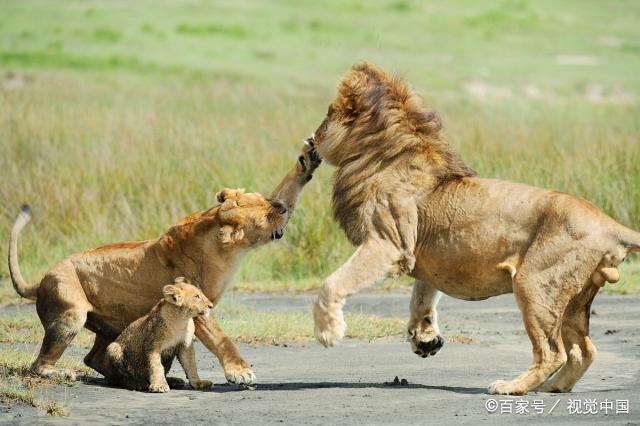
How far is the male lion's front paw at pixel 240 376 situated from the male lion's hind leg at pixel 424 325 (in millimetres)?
1044

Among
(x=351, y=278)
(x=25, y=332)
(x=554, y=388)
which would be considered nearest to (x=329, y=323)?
(x=351, y=278)

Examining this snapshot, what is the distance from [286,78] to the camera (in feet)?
101

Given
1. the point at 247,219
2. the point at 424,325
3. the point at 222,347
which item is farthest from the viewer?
the point at 424,325

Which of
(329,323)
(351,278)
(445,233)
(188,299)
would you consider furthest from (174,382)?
(445,233)

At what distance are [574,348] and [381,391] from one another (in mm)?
1066

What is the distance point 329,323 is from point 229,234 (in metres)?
0.81

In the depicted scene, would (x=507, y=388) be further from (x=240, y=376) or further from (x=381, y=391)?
(x=240, y=376)

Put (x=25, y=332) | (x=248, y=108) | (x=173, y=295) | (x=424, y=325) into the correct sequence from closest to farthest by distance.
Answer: (x=173, y=295) < (x=424, y=325) < (x=25, y=332) < (x=248, y=108)

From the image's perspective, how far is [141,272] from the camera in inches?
307

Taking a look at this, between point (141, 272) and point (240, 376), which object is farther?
point (141, 272)

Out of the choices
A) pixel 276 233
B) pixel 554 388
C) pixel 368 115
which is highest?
pixel 368 115

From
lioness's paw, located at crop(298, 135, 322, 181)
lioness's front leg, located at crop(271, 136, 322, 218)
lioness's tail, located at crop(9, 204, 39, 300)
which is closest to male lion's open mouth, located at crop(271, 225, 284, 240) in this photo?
lioness's front leg, located at crop(271, 136, 322, 218)

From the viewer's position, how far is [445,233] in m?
7.55

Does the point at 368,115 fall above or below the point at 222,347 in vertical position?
above
